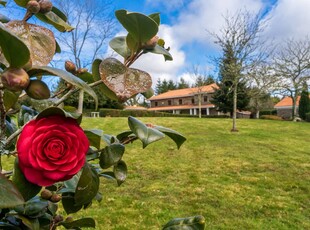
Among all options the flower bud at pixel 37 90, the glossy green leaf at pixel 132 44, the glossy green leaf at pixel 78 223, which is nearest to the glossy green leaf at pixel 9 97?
the flower bud at pixel 37 90

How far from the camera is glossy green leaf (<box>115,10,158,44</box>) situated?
1.47ft

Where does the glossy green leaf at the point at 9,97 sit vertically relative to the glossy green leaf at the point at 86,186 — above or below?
above

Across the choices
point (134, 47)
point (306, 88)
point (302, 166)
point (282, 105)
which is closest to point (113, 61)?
point (134, 47)

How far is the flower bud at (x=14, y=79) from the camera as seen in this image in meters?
0.37

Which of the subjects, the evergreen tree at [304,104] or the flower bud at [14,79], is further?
the evergreen tree at [304,104]

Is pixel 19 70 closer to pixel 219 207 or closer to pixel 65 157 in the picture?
pixel 65 157

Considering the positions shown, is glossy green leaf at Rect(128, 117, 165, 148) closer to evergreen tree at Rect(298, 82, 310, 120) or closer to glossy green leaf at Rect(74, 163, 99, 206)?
glossy green leaf at Rect(74, 163, 99, 206)

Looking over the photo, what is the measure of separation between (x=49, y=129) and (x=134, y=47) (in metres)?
0.22

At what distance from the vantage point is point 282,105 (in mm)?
30375

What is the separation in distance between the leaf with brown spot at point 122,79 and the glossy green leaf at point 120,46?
0.09 metres

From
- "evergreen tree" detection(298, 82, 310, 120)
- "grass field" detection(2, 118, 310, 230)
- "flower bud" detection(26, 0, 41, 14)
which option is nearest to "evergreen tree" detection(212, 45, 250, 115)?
"evergreen tree" detection(298, 82, 310, 120)

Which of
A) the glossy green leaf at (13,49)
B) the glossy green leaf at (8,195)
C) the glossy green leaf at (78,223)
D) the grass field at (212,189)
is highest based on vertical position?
the glossy green leaf at (13,49)

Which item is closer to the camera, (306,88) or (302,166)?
(302,166)

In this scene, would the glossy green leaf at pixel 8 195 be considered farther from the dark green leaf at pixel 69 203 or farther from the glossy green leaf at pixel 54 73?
the dark green leaf at pixel 69 203
